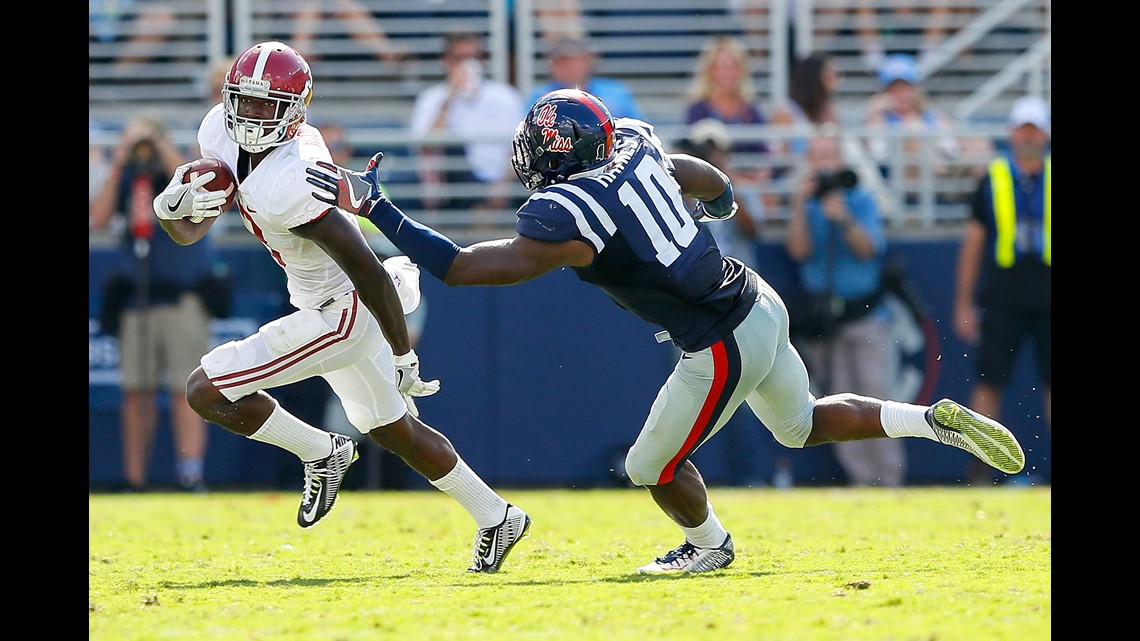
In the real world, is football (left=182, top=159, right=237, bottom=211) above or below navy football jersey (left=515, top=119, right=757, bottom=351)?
above

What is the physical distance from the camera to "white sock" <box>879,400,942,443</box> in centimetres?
602

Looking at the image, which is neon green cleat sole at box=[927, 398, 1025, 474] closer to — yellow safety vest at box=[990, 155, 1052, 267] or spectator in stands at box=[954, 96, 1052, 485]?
spectator in stands at box=[954, 96, 1052, 485]

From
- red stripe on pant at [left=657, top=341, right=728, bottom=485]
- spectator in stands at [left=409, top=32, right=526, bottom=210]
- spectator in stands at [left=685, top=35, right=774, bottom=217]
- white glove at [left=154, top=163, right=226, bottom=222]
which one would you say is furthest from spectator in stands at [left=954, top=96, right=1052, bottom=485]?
white glove at [left=154, top=163, right=226, bottom=222]

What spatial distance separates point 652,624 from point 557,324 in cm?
556

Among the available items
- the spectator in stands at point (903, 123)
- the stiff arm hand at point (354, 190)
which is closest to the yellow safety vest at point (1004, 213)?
the spectator in stands at point (903, 123)

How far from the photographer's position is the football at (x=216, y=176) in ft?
19.3

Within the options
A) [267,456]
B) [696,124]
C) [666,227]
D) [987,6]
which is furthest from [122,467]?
[987,6]

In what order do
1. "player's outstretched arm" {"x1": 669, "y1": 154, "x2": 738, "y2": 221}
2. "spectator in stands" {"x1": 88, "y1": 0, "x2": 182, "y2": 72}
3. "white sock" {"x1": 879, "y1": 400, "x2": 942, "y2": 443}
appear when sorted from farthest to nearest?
"spectator in stands" {"x1": 88, "y1": 0, "x2": 182, "y2": 72} < "player's outstretched arm" {"x1": 669, "y1": 154, "x2": 738, "y2": 221} < "white sock" {"x1": 879, "y1": 400, "x2": 942, "y2": 443}

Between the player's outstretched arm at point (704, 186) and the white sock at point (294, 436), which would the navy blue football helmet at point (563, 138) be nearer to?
the player's outstretched arm at point (704, 186)

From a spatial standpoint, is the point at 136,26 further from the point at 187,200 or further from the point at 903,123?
the point at 187,200

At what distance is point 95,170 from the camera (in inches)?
411

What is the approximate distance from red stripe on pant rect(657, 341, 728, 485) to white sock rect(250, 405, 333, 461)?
1.49 metres

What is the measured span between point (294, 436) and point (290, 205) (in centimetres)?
109

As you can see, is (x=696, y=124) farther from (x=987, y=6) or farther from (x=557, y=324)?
(x=987, y=6)
